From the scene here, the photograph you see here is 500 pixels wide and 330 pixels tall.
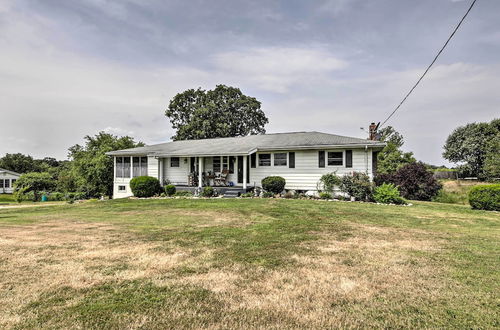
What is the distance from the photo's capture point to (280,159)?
17.5 m

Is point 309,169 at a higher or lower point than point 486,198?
higher

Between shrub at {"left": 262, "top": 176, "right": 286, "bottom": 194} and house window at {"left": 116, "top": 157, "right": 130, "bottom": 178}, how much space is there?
11854 mm

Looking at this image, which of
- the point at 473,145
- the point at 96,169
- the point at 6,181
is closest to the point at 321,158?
the point at 96,169

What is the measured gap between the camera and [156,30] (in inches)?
531

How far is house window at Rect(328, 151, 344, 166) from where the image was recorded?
16.1 m

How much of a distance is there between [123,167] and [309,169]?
14909 millimetres

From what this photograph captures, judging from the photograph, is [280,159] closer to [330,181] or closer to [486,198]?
[330,181]

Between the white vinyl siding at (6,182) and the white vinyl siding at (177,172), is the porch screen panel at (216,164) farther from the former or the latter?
the white vinyl siding at (6,182)

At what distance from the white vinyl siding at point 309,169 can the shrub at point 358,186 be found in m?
0.67

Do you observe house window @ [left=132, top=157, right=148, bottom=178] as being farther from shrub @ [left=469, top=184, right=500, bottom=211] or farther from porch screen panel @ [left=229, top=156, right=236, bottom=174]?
shrub @ [left=469, top=184, right=500, bottom=211]

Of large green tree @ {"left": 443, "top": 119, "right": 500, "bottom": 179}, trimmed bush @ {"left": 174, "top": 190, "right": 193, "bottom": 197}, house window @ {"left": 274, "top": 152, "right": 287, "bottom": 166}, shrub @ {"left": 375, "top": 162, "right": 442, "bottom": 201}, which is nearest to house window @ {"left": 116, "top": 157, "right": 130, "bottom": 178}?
trimmed bush @ {"left": 174, "top": 190, "right": 193, "bottom": 197}

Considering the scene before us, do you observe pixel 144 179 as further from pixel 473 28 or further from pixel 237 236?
pixel 473 28

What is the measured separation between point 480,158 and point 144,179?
4462cm

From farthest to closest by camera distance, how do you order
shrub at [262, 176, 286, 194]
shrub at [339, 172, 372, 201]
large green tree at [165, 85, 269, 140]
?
large green tree at [165, 85, 269, 140]
shrub at [262, 176, 286, 194]
shrub at [339, 172, 372, 201]
